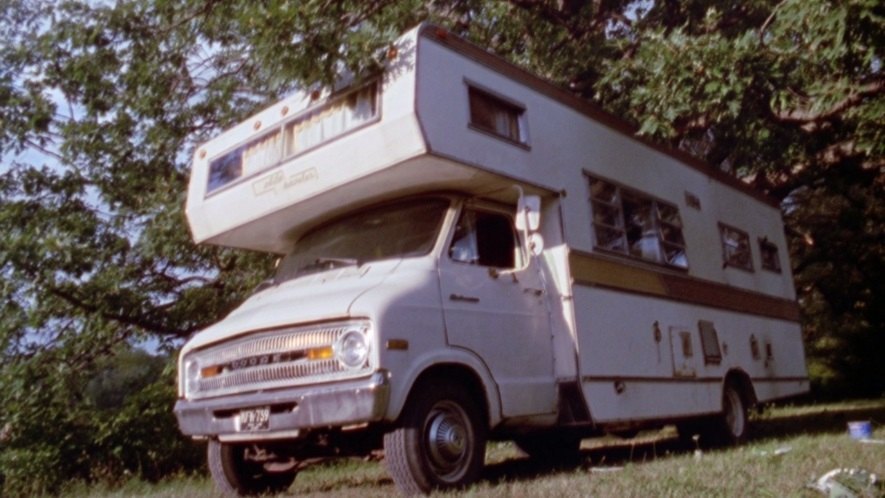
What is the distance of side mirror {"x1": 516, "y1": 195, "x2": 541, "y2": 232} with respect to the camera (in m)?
6.66

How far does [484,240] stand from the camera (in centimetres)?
690

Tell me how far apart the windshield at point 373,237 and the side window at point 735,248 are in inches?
193

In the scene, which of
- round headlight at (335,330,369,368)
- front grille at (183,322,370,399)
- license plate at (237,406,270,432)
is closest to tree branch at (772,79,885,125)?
round headlight at (335,330,369,368)

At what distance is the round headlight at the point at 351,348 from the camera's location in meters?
5.48

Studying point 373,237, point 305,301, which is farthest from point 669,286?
point 305,301

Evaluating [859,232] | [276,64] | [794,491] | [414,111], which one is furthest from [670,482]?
[859,232]

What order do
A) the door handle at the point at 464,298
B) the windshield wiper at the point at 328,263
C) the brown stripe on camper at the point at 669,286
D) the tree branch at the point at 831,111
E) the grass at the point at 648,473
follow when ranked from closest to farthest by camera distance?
the grass at the point at 648,473 → the door handle at the point at 464,298 → the windshield wiper at the point at 328,263 → the brown stripe on camper at the point at 669,286 → the tree branch at the point at 831,111

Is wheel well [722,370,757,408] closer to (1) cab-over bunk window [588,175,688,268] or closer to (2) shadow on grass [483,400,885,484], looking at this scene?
(2) shadow on grass [483,400,885,484]

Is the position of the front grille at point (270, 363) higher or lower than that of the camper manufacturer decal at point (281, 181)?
lower

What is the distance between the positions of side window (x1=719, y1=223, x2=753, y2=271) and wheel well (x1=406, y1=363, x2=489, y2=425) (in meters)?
4.99

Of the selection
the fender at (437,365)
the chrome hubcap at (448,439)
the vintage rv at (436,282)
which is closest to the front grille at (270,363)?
the vintage rv at (436,282)

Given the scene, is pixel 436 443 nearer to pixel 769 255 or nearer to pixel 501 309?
pixel 501 309

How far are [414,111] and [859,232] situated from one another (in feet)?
57.7

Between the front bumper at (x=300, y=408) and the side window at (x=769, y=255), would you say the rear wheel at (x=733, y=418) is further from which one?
the front bumper at (x=300, y=408)
